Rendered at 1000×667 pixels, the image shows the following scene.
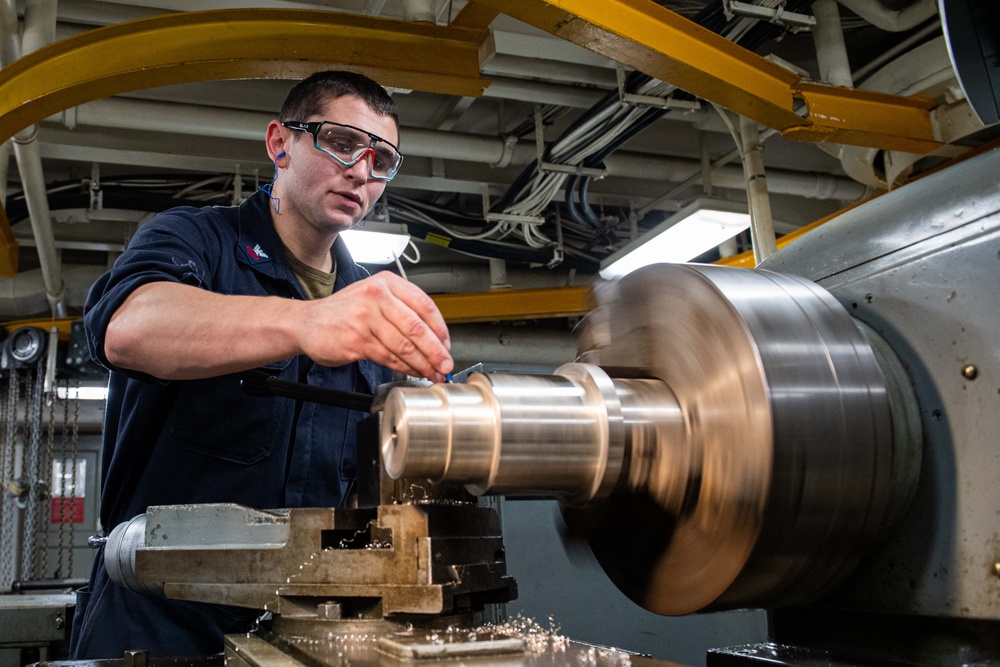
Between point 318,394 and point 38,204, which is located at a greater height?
point 38,204

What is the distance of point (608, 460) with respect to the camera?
2.18 ft

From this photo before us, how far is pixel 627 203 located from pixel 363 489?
3647mm

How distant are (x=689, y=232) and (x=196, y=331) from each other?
2714mm

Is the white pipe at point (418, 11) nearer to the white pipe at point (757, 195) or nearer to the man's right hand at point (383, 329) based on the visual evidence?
the white pipe at point (757, 195)

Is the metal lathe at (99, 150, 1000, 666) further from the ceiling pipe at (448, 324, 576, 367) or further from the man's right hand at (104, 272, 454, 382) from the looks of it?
the ceiling pipe at (448, 324, 576, 367)

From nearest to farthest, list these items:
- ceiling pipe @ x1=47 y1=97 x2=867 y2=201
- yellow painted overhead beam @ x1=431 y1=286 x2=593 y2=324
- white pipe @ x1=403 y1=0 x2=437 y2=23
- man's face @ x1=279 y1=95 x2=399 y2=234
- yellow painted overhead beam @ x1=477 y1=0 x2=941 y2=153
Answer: man's face @ x1=279 y1=95 x2=399 y2=234
yellow painted overhead beam @ x1=477 y1=0 x2=941 y2=153
white pipe @ x1=403 y1=0 x2=437 y2=23
ceiling pipe @ x1=47 y1=97 x2=867 y2=201
yellow painted overhead beam @ x1=431 y1=286 x2=593 y2=324

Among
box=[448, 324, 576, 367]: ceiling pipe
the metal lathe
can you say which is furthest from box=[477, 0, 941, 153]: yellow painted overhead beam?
box=[448, 324, 576, 367]: ceiling pipe

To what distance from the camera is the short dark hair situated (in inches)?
55.7

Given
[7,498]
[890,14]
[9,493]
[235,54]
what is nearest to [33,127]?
[235,54]

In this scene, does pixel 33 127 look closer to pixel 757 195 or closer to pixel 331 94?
pixel 331 94

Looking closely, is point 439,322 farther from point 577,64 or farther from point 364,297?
point 577,64

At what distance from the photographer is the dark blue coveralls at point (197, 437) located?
1056mm

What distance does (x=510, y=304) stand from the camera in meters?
4.12

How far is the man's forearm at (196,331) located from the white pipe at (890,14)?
249 centimetres
